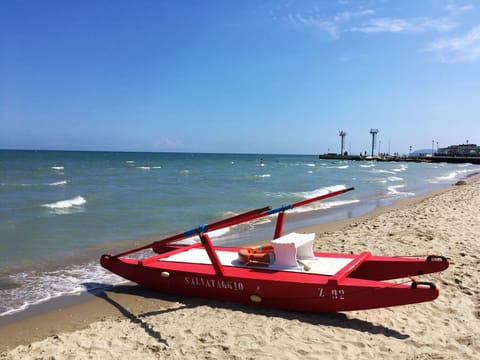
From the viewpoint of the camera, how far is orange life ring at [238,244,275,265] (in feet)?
21.0

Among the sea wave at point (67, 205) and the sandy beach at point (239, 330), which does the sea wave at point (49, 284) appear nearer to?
the sandy beach at point (239, 330)

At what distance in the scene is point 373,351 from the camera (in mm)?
4488

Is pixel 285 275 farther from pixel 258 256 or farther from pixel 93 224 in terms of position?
pixel 93 224

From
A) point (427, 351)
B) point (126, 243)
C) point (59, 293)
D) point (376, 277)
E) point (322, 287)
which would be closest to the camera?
point (427, 351)

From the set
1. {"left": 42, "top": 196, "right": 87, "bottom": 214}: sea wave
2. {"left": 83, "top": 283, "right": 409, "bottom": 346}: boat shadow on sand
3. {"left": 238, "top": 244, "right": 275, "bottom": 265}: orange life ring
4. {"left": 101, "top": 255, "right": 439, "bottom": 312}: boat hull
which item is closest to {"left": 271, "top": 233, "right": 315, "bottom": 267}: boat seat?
{"left": 238, "top": 244, "right": 275, "bottom": 265}: orange life ring

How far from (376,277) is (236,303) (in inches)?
89.3

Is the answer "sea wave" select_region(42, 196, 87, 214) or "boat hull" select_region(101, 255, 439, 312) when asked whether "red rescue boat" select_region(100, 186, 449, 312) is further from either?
"sea wave" select_region(42, 196, 87, 214)

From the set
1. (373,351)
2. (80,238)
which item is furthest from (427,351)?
(80,238)

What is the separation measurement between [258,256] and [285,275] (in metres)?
0.71

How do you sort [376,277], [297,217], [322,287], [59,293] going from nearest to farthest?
[322,287]
[376,277]
[59,293]
[297,217]

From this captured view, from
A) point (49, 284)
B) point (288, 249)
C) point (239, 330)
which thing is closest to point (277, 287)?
point (288, 249)

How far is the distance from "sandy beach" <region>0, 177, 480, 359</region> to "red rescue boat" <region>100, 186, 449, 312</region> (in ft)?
0.68

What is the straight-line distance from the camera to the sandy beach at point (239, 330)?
15.0ft

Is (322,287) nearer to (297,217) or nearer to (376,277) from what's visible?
(376,277)
